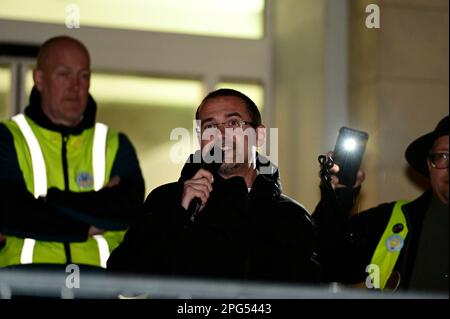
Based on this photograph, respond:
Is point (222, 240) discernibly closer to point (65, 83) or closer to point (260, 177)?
point (260, 177)

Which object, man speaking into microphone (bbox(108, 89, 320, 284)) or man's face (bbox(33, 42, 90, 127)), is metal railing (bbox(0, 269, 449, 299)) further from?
man's face (bbox(33, 42, 90, 127))

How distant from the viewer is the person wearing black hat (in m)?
2.22

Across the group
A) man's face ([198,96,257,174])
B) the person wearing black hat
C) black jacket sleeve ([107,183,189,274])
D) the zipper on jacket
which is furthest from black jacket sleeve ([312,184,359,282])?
the zipper on jacket

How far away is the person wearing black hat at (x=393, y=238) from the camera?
2221mm

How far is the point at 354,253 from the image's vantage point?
229cm

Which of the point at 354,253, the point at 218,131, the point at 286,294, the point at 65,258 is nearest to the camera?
the point at 286,294

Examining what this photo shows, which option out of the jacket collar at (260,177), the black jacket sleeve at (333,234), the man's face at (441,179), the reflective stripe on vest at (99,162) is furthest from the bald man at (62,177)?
the man's face at (441,179)

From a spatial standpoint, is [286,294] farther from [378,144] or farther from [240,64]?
[240,64]

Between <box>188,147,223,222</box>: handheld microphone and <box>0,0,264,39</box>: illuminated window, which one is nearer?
<box>188,147,223,222</box>: handheld microphone

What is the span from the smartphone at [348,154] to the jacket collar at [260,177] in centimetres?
21

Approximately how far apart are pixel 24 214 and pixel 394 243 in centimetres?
117

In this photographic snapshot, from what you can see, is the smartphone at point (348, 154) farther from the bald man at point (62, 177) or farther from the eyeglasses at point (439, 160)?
the bald man at point (62, 177)
